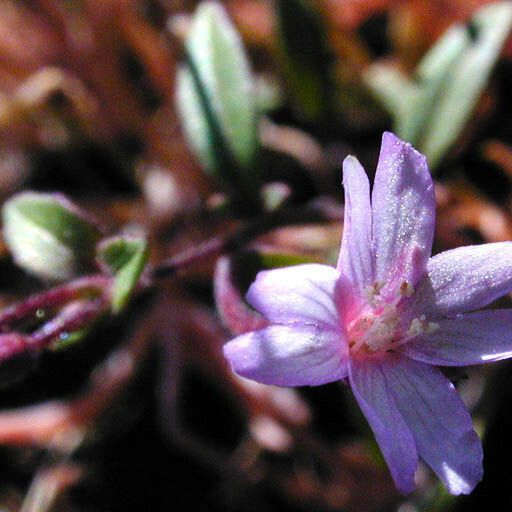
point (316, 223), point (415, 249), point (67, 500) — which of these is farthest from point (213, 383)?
point (415, 249)

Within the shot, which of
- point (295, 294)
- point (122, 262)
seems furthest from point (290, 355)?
point (122, 262)

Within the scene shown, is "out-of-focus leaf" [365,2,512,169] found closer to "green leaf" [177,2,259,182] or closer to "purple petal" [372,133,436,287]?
"green leaf" [177,2,259,182]

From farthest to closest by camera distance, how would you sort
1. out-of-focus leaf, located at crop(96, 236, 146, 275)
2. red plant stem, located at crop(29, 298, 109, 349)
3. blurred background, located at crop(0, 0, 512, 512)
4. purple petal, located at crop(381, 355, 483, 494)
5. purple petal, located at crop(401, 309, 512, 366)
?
blurred background, located at crop(0, 0, 512, 512) → out-of-focus leaf, located at crop(96, 236, 146, 275) → red plant stem, located at crop(29, 298, 109, 349) → purple petal, located at crop(401, 309, 512, 366) → purple petal, located at crop(381, 355, 483, 494)

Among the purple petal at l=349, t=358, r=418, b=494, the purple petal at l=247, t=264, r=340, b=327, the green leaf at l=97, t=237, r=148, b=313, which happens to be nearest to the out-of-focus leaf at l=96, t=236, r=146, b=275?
the green leaf at l=97, t=237, r=148, b=313

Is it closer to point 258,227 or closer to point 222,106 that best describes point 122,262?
point 258,227

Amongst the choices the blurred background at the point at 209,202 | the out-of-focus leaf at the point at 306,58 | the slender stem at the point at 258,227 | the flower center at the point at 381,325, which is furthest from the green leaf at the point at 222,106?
the flower center at the point at 381,325

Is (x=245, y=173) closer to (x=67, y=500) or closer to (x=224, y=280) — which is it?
(x=224, y=280)
